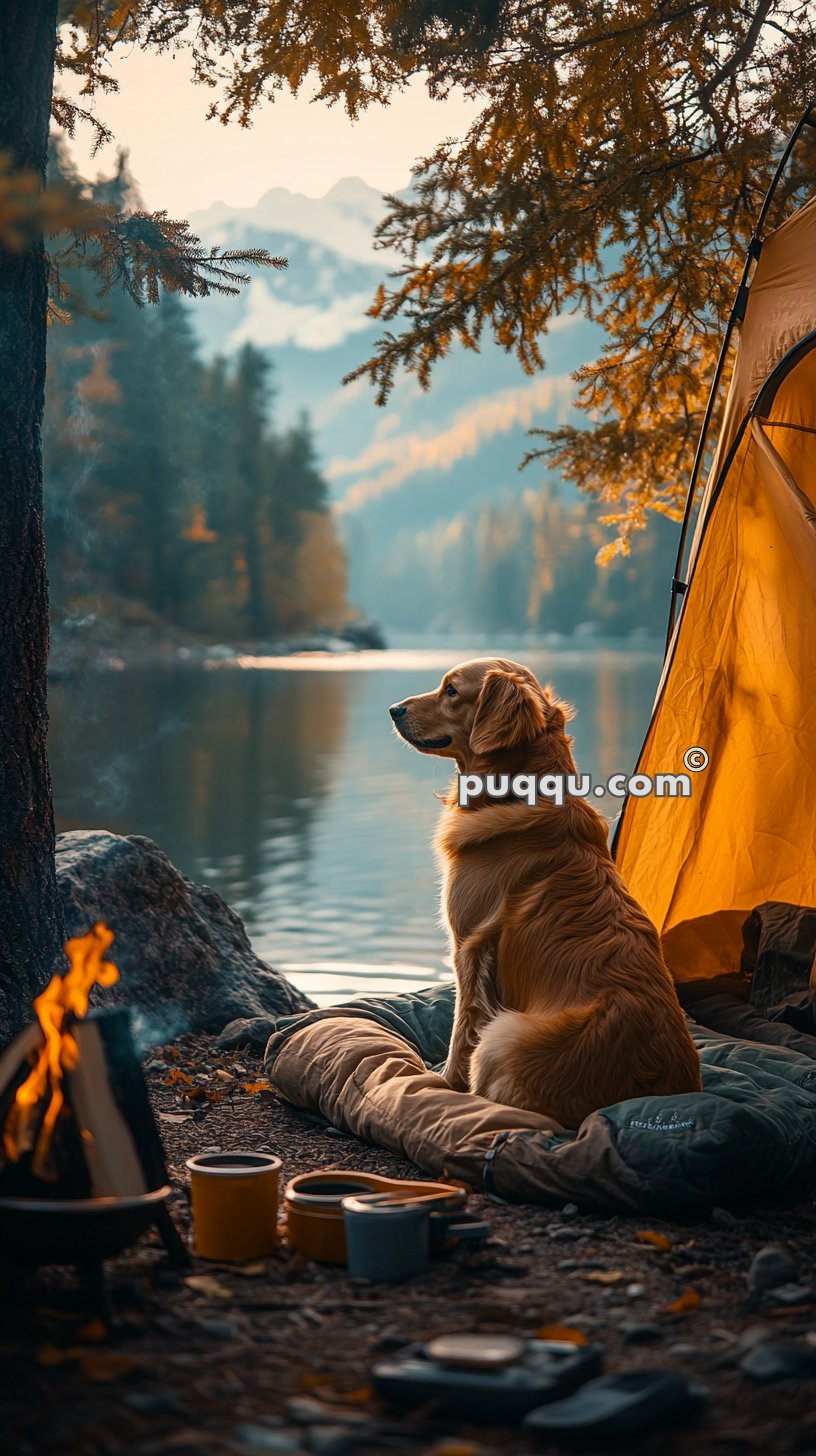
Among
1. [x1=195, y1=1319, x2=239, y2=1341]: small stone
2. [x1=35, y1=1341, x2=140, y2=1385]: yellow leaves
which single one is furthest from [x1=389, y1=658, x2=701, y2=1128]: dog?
[x1=35, y1=1341, x2=140, y2=1385]: yellow leaves

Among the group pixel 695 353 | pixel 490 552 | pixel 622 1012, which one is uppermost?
pixel 490 552

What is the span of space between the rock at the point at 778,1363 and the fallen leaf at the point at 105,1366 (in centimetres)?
126

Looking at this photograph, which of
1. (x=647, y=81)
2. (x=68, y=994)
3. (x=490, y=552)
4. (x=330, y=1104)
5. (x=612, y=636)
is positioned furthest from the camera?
(x=490, y=552)

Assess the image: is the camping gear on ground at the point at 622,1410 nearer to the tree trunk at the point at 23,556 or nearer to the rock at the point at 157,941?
the tree trunk at the point at 23,556

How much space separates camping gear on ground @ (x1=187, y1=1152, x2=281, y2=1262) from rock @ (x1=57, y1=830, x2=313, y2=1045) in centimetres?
260

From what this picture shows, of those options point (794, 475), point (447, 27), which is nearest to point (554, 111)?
point (447, 27)

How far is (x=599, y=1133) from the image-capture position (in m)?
4.02

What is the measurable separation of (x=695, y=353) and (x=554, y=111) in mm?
2153

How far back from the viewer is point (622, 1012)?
14.0 feet

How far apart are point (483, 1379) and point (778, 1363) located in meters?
0.64

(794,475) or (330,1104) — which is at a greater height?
(794,475)

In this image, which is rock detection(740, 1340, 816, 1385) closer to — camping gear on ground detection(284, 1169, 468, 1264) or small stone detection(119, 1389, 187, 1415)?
camping gear on ground detection(284, 1169, 468, 1264)

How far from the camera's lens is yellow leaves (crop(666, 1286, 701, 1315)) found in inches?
120

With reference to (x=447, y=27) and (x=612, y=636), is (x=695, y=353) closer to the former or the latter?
(x=447, y=27)
